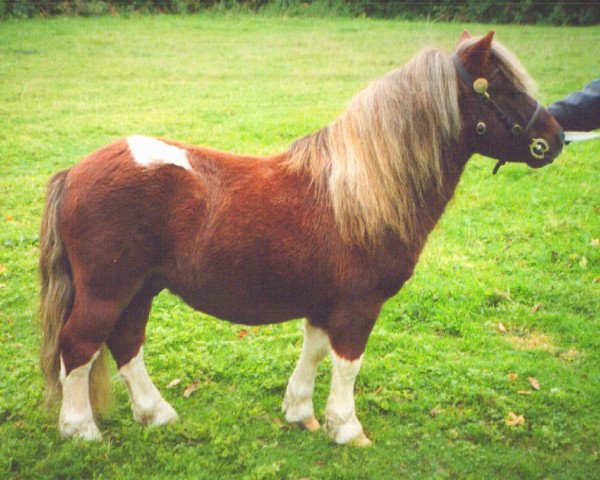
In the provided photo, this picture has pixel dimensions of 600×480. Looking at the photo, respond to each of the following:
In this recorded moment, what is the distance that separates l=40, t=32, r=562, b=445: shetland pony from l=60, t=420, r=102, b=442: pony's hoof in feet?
0.14

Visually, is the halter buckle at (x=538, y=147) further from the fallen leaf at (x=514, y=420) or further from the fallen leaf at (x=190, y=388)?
the fallen leaf at (x=190, y=388)

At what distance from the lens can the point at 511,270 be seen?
558 centimetres

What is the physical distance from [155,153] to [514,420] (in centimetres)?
272

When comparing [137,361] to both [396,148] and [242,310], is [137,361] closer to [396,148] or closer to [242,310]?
[242,310]

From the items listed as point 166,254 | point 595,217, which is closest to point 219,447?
point 166,254

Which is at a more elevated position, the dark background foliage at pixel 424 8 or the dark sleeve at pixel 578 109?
the dark sleeve at pixel 578 109

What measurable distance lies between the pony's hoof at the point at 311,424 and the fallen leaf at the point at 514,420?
1.19 meters

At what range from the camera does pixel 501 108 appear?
9.98 ft

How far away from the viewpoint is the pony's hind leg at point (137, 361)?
3.38m

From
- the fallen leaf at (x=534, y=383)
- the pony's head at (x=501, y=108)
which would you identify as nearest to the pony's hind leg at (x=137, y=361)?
the pony's head at (x=501, y=108)

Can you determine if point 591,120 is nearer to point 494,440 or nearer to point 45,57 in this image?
point 494,440

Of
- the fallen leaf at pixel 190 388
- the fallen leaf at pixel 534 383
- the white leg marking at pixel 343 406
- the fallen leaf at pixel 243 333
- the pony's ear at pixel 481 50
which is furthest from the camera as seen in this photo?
the fallen leaf at pixel 243 333

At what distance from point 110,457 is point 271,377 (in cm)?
123

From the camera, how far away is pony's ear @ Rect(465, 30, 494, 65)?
2879 mm
